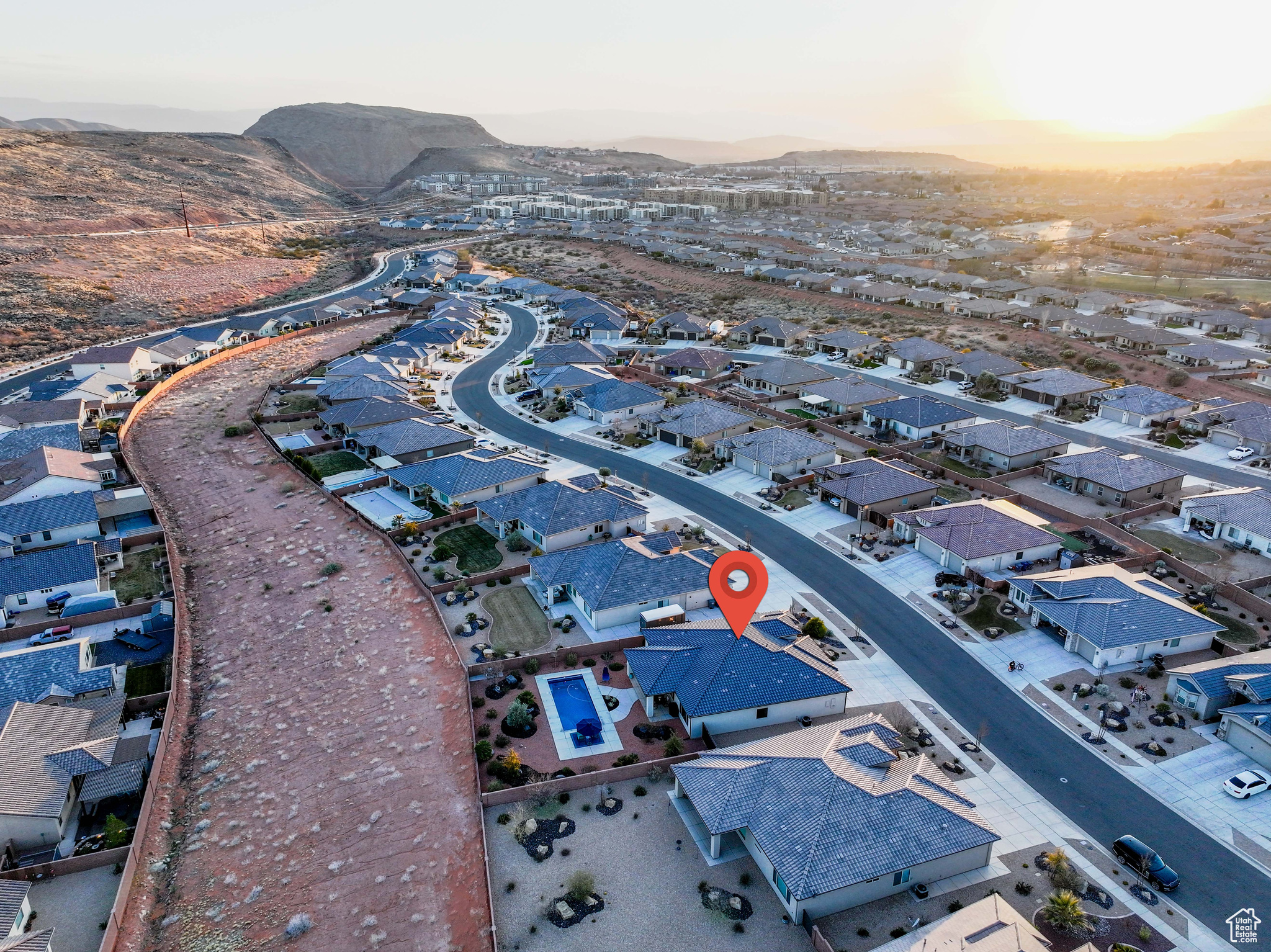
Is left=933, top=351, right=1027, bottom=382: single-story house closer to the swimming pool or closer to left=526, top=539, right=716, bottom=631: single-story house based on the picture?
left=526, top=539, right=716, bottom=631: single-story house

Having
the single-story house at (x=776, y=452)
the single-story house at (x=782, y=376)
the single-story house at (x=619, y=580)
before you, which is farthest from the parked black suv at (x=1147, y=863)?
the single-story house at (x=782, y=376)

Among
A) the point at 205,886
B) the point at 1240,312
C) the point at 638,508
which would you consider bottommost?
the point at 205,886

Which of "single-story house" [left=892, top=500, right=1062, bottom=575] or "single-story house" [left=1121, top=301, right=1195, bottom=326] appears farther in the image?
"single-story house" [left=1121, top=301, right=1195, bottom=326]

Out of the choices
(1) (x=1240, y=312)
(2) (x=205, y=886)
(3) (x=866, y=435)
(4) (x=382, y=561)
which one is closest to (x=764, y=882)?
(2) (x=205, y=886)

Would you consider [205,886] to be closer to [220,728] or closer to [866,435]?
[220,728]

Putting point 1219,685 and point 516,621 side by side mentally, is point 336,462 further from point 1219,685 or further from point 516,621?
point 1219,685

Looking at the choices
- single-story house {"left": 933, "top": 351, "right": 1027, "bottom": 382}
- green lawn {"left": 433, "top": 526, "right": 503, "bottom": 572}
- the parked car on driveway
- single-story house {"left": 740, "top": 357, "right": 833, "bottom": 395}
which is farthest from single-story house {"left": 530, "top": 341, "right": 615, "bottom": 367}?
the parked car on driveway

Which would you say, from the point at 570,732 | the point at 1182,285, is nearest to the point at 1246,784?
the point at 570,732
